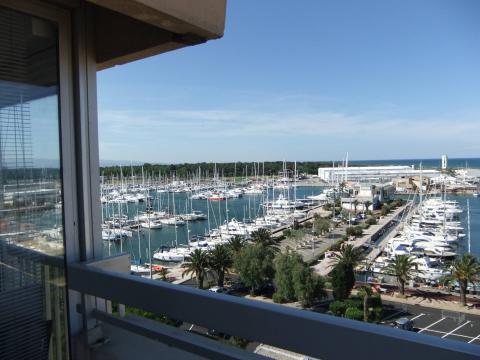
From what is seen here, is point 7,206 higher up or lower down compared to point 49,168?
lower down

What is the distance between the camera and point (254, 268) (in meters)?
Result: 13.2

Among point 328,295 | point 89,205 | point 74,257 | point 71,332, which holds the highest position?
point 89,205

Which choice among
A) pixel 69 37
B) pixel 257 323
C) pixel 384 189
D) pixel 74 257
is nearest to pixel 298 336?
pixel 257 323

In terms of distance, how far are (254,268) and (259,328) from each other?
12.9 m

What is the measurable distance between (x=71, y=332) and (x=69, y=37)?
2.91 feet

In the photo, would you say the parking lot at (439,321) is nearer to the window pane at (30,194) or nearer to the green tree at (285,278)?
the green tree at (285,278)

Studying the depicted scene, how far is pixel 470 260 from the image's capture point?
12.1 m

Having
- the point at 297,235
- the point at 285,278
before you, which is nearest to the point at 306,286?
the point at 285,278

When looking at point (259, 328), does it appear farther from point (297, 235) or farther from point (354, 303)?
point (297, 235)

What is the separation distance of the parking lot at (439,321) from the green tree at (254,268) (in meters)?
3.96

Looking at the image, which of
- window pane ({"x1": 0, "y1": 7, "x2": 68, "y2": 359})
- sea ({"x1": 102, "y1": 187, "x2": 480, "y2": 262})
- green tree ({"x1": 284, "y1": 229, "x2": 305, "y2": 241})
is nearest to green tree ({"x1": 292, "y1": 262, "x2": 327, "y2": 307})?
sea ({"x1": 102, "y1": 187, "x2": 480, "y2": 262})

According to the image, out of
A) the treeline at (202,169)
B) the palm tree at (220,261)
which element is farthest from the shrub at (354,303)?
the treeline at (202,169)

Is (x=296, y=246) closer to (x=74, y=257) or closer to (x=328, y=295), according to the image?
(x=328, y=295)

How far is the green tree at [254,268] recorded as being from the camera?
13.2 meters
